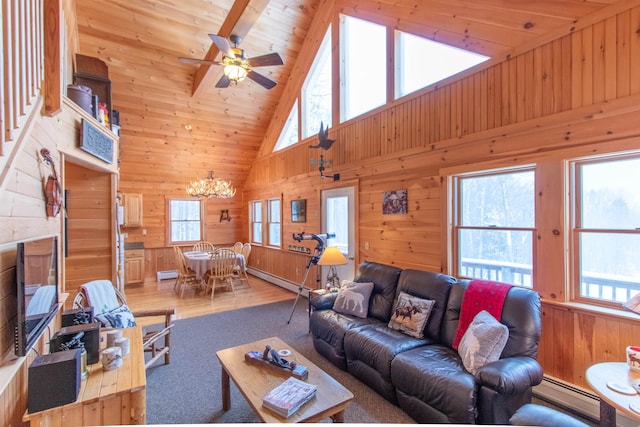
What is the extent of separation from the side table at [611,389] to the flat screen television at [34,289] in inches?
125

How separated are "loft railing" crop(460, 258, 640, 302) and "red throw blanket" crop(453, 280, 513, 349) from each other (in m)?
0.48

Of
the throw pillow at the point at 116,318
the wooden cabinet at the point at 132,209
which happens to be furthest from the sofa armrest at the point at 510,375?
the wooden cabinet at the point at 132,209

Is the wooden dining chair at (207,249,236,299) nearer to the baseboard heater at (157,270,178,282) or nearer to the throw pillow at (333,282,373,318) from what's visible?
the baseboard heater at (157,270,178,282)

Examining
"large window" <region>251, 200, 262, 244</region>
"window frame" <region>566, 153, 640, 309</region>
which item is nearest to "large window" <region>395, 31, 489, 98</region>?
"window frame" <region>566, 153, 640, 309</region>

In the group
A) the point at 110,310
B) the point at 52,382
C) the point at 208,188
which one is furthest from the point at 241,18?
the point at 52,382

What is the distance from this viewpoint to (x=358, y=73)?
15.9 feet

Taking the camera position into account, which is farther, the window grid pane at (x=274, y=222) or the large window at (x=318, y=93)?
the window grid pane at (x=274, y=222)

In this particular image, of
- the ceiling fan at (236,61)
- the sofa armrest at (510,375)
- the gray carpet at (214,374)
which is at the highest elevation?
the ceiling fan at (236,61)

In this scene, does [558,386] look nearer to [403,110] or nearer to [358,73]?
[403,110]

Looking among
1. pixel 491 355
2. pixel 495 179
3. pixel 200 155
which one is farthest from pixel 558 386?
pixel 200 155

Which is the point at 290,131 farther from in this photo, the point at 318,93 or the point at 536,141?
the point at 536,141

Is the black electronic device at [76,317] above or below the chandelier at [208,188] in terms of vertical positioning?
below

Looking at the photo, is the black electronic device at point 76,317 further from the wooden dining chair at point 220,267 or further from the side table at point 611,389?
the side table at point 611,389

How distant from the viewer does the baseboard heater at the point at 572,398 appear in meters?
2.30
